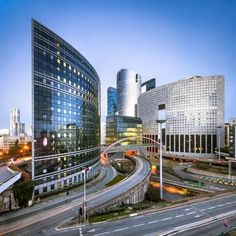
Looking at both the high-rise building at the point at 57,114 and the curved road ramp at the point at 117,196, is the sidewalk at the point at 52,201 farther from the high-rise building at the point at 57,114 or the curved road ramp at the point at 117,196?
the curved road ramp at the point at 117,196

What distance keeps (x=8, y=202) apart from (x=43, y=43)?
42.2 metres

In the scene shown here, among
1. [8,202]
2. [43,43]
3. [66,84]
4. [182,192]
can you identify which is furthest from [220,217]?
[43,43]

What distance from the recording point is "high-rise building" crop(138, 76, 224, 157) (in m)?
147

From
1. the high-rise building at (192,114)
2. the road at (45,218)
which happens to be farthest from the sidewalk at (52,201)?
the high-rise building at (192,114)

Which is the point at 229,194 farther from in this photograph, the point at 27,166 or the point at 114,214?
the point at 27,166

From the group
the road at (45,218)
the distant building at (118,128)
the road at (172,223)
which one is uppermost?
the distant building at (118,128)

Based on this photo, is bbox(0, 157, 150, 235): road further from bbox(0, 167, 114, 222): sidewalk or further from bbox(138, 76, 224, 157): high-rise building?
bbox(138, 76, 224, 157): high-rise building

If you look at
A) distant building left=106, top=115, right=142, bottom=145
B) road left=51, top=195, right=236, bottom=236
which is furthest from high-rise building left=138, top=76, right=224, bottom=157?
road left=51, top=195, right=236, bottom=236

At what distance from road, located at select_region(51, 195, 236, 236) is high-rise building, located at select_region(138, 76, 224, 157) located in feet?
373

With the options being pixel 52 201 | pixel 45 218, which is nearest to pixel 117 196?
pixel 52 201

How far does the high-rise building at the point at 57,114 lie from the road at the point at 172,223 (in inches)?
1118

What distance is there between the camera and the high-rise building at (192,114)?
14725 centimetres

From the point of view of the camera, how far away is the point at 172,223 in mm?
32844

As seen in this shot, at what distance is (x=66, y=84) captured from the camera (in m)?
66.6
